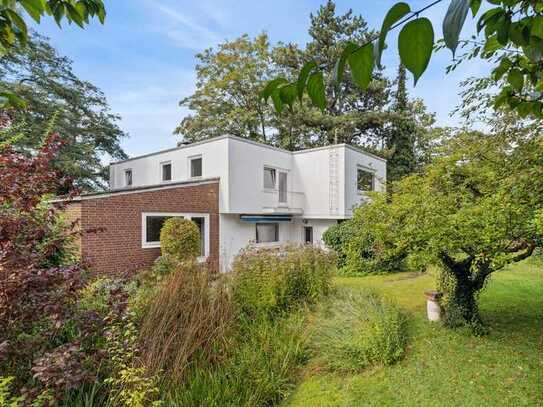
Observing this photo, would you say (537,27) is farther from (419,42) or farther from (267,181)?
(267,181)

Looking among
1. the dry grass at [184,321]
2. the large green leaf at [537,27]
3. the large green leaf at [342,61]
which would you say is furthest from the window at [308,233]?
the large green leaf at [342,61]

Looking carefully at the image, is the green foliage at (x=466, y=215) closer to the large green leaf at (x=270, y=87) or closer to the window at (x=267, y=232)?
the large green leaf at (x=270, y=87)

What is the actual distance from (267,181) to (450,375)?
13103 millimetres

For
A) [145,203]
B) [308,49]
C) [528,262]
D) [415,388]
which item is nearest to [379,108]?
[308,49]

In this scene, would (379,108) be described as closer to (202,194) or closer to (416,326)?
(202,194)

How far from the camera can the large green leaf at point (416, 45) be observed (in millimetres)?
680

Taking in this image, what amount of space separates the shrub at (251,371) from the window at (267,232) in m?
10.8

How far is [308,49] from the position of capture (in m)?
25.1

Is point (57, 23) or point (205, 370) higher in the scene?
point (57, 23)

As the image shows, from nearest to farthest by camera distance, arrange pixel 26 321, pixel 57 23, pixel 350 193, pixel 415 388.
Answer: pixel 57 23 → pixel 26 321 → pixel 415 388 → pixel 350 193

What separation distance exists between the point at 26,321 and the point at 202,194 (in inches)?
430

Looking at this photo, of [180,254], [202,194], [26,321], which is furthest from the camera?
[202,194]

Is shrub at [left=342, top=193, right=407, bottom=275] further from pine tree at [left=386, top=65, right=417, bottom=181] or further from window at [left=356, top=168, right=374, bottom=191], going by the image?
pine tree at [left=386, top=65, right=417, bottom=181]

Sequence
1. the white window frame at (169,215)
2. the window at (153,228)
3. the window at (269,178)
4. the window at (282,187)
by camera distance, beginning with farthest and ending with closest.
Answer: the window at (282,187) < the window at (269,178) < the window at (153,228) < the white window frame at (169,215)
